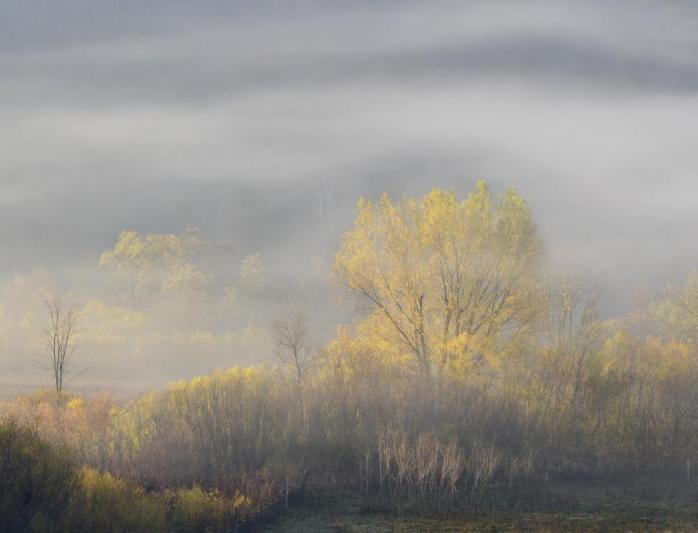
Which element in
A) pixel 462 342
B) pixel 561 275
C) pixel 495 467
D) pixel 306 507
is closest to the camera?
pixel 306 507

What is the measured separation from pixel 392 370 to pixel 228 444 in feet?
65.2

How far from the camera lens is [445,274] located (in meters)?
72.0

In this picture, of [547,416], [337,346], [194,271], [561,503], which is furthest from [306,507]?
[194,271]

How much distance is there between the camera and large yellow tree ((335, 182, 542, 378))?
70.1 meters

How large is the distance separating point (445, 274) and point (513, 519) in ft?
105

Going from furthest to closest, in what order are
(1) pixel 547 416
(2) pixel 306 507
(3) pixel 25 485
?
(1) pixel 547 416 < (2) pixel 306 507 < (3) pixel 25 485

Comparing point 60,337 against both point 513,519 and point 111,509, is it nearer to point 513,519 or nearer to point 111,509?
point 513,519

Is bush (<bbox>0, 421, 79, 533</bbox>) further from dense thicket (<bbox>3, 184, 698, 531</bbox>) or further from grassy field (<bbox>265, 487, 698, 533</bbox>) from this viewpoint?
grassy field (<bbox>265, 487, 698, 533</bbox>)

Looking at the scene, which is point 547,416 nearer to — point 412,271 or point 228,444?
point 412,271

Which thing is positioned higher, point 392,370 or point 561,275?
point 561,275

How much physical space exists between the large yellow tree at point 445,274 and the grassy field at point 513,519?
76.4 ft

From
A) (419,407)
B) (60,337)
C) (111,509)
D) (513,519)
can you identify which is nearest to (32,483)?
(111,509)

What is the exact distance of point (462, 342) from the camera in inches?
2667

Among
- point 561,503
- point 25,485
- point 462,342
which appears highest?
point 462,342
